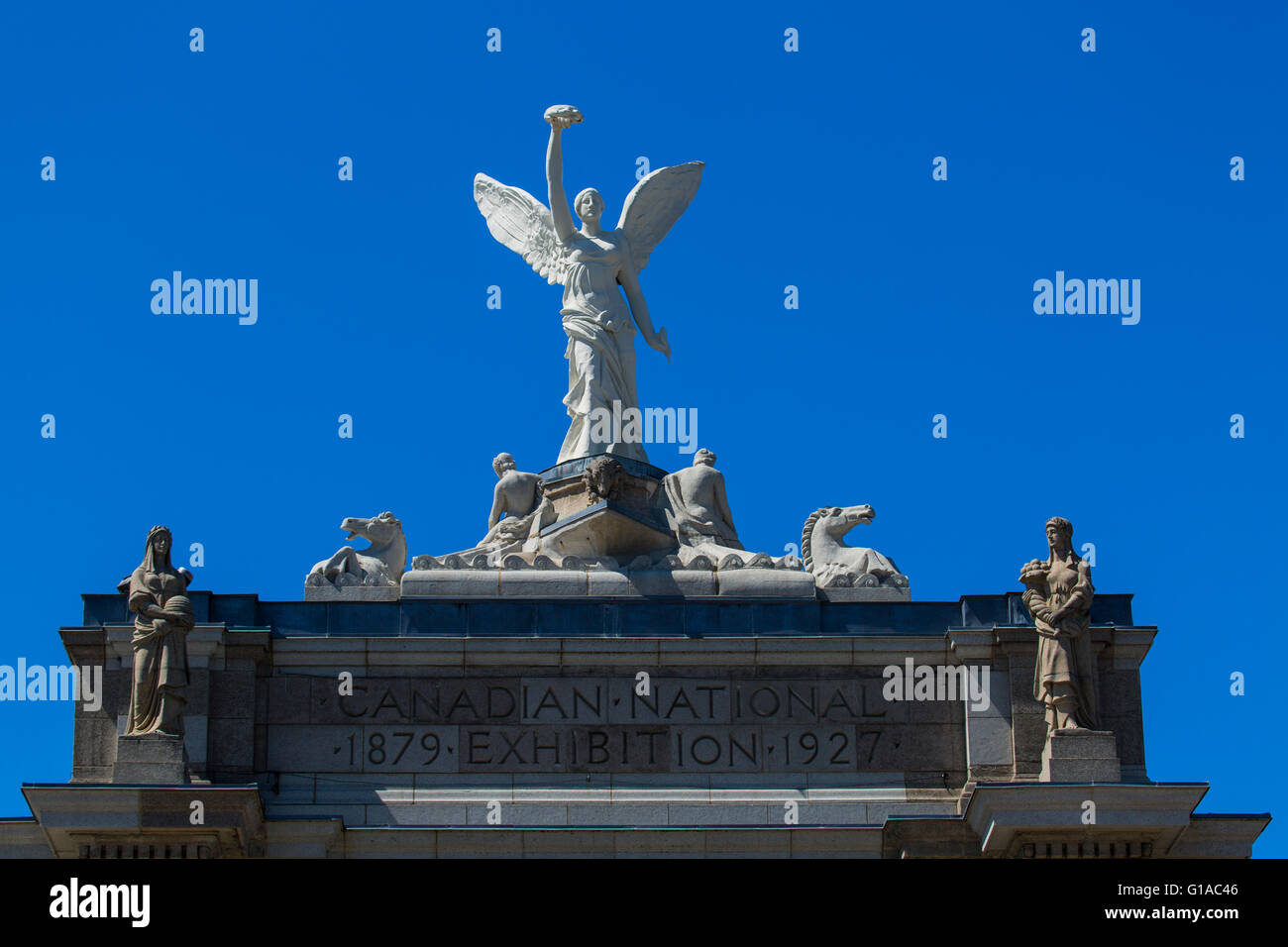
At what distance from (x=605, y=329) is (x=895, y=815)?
38.5ft

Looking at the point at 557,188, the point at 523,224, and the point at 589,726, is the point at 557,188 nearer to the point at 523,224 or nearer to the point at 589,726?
the point at 523,224

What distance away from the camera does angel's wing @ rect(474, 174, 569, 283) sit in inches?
2152

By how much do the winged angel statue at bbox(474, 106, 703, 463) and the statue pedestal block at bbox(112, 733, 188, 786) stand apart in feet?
33.3

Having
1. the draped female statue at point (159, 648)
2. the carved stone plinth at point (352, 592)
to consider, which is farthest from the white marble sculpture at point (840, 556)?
the draped female statue at point (159, 648)

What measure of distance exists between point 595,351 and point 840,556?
21.9 ft

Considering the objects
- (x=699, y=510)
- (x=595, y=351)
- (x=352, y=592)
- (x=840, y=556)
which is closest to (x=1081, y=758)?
(x=840, y=556)

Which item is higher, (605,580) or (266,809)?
(605,580)

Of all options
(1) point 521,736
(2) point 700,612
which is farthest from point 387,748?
(2) point 700,612

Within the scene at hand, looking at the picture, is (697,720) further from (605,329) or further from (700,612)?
(605,329)

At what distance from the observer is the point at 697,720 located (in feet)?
155

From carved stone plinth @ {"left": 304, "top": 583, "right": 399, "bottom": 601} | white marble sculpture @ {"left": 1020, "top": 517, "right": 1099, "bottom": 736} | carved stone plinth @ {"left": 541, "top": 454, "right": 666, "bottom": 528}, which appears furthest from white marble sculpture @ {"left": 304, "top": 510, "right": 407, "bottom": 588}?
white marble sculpture @ {"left": 1020, "top": 517, "right": 1099, "bottom": 736}

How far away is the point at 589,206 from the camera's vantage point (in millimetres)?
54406
